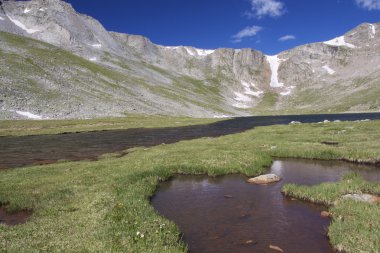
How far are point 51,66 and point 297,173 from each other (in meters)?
172

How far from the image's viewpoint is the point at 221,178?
98.0ft

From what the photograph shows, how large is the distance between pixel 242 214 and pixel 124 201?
7.46 metres

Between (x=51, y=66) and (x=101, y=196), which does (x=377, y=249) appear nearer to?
(x=101, y=196)

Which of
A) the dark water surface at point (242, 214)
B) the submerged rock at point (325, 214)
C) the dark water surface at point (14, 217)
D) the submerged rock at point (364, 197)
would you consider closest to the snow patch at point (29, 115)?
the dark water surface at point (242, 214)

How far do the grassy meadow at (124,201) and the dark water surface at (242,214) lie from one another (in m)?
1.05

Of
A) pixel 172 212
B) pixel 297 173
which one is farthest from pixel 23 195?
pixel 297 173

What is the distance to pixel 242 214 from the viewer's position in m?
20.0

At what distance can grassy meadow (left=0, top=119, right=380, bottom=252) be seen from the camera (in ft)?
47.5

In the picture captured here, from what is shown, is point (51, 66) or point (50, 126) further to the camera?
point (51, 66)

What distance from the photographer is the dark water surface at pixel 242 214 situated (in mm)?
15938

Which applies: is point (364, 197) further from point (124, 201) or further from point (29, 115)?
point (29, 115)

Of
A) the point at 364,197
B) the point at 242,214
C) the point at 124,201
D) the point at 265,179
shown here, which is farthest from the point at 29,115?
the point at 364,197

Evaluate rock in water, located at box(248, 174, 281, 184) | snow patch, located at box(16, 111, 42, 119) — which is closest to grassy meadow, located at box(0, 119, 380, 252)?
rock in water, located at box(248, 174, 281, 184)

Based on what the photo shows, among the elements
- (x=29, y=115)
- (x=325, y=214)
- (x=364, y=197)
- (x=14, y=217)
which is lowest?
(x=29, y=115)
